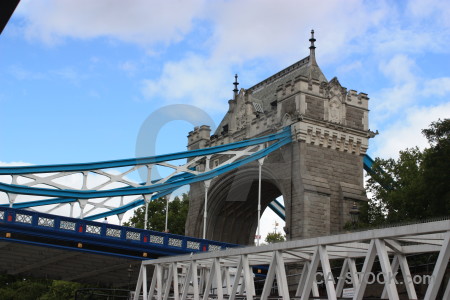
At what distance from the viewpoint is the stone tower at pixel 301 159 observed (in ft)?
114

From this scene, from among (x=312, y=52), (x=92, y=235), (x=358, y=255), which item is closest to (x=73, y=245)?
(x=92, y=235)

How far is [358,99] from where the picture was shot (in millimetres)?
38781

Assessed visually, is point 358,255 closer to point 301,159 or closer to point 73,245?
point 73,245

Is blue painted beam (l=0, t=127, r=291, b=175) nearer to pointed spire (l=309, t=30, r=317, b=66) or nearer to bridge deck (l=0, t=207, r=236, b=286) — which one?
bridge deck (l=0, t=207, r=236, b=286)

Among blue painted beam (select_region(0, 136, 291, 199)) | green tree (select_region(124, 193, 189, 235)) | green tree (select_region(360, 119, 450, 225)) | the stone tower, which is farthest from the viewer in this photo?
green tree (select_region(124, 193, 189, 235))

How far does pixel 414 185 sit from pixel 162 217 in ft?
101

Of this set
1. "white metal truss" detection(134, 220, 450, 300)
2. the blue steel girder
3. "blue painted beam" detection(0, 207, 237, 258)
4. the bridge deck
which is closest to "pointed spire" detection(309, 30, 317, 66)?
the blue steel girder

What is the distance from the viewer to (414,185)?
2939 cm

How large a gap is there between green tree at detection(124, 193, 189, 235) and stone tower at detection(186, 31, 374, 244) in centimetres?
1302

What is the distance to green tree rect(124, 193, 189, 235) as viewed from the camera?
5606cm

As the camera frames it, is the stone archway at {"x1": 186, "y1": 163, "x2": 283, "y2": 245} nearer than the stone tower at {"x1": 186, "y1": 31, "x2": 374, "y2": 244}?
No

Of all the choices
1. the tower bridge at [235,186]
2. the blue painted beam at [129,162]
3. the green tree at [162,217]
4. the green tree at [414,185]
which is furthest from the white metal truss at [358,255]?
the green tree at [162,217]

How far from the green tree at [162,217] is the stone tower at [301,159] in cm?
1302

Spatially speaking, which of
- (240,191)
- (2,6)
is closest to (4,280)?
(240,191)
